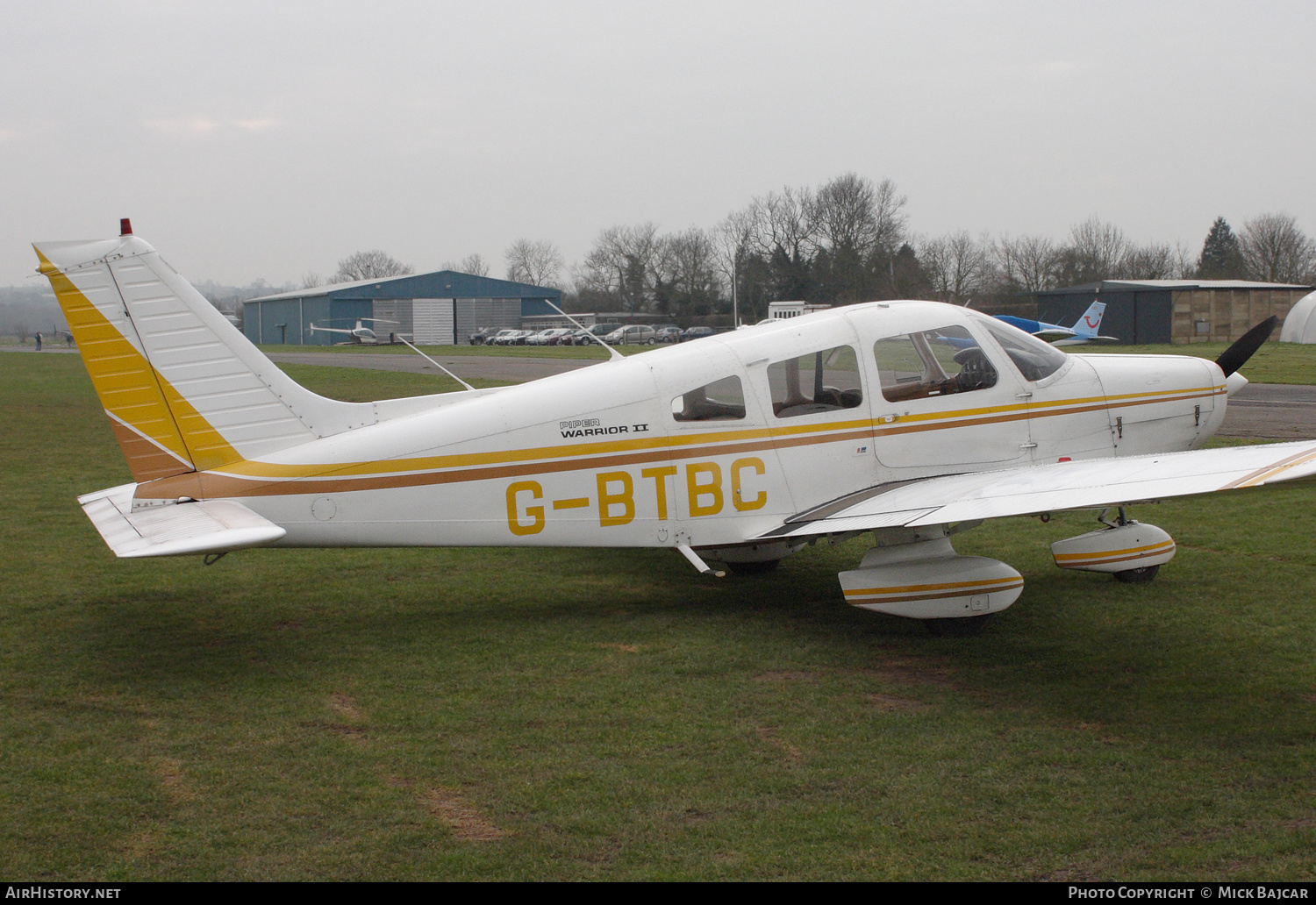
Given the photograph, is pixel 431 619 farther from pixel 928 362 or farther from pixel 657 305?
pixel 657 305

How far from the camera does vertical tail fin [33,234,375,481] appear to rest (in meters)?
6.74

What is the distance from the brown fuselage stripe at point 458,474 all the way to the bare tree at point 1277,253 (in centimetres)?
8301

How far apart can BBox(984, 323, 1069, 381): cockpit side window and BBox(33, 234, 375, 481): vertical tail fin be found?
5158 mm

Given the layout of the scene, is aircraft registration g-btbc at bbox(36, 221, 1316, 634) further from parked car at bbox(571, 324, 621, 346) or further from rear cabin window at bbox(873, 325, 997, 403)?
parked car at bbox(571, 324, 621, 346)

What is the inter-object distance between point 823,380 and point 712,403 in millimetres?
871

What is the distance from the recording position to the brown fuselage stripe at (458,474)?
22.5ft

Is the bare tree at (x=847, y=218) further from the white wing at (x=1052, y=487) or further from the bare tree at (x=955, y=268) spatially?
the white wing at (x=1052, y=487)

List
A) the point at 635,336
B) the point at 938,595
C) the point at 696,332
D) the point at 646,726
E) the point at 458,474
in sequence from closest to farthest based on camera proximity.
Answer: the point at 646,726, the point at 938,595, the point at 458,474, the point at 696,332, the point at 635,336

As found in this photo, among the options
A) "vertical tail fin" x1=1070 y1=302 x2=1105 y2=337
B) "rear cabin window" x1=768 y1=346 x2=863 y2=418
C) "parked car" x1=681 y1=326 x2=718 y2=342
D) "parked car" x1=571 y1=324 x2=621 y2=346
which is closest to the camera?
"rear cabin window" x1=768 y1=346 x2=863 y2=418

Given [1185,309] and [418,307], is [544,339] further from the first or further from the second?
[1185,309]

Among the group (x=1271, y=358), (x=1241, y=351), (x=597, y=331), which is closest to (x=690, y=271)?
(x=597, y=331)

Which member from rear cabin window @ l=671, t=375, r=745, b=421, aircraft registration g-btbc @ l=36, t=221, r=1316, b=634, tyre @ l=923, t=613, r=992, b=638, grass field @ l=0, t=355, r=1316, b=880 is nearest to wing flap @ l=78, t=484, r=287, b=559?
aircraft registration g-btbc @ l=36, t=221, r=1316, b=634

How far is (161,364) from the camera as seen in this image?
691 cm

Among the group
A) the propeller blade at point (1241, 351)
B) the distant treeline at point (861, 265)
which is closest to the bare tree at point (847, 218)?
the distant treeline at point (861, 265)
